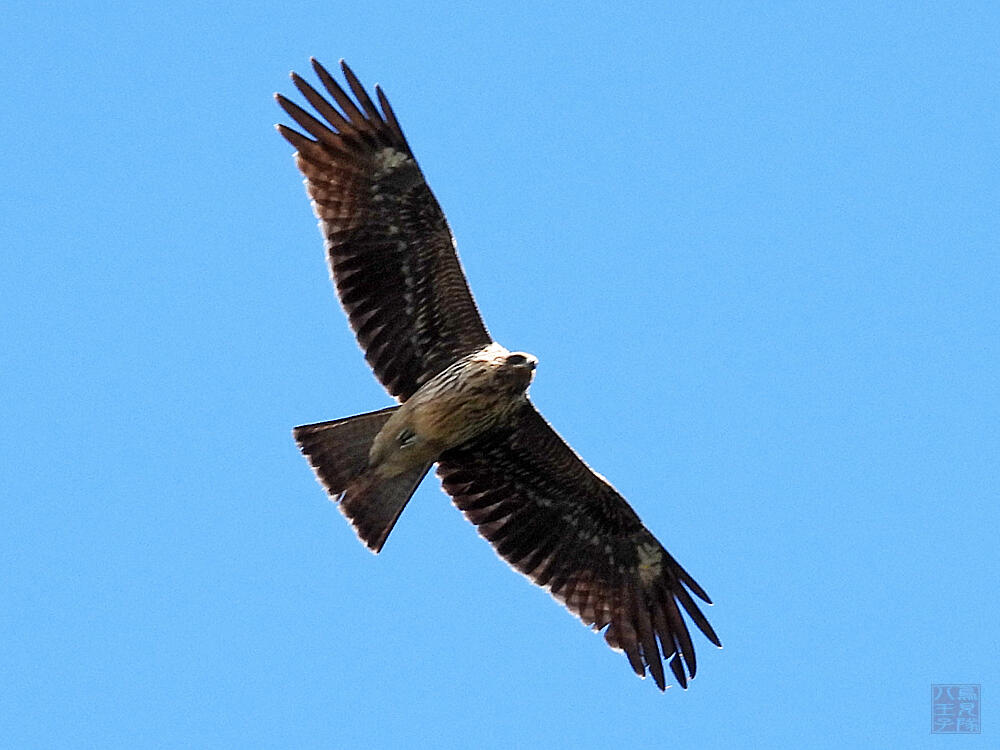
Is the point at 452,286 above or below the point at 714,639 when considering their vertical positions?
above

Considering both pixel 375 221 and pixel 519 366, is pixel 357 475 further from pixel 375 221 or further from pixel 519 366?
pixel 375 221

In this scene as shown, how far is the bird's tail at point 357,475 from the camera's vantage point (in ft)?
48.3

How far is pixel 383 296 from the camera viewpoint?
1498 cm

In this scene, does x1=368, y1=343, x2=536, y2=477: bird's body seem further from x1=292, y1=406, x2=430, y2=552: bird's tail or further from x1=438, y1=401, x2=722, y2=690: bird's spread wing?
x1=438, y1=401, x2=722, y2=690: bird's spread wing

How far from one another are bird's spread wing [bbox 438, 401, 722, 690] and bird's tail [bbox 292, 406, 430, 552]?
2.71ft

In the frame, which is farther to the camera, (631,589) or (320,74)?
(631,589)

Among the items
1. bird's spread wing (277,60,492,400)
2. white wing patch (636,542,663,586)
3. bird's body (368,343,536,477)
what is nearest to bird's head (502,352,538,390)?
bird's body (368,343,536,477)

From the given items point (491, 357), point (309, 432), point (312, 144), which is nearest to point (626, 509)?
point (491, 357)

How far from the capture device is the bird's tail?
14.7 m

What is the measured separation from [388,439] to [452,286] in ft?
4.70

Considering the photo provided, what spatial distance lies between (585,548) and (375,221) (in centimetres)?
357

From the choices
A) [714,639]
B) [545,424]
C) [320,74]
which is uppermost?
[320,74]

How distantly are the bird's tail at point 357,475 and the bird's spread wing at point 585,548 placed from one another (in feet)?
2.71

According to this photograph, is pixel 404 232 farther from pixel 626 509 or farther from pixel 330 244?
pixel 626 509
